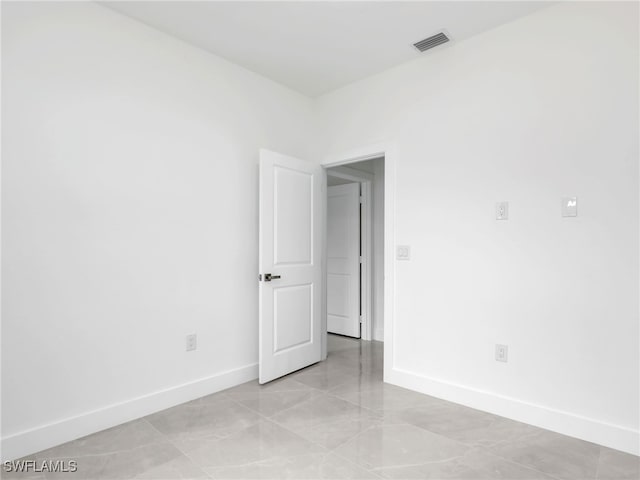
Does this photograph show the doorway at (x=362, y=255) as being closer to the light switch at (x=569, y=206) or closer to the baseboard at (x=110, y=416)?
the baseboard at (x=110, y=416)

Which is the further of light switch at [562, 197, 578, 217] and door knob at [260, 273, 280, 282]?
door knob at [260, 273, 280, 282]

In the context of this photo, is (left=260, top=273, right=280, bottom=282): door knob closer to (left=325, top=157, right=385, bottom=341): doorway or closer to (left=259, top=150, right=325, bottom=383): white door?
(left=259, top=150, right=325, bottom=383): white door

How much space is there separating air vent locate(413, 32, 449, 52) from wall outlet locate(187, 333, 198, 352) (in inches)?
109

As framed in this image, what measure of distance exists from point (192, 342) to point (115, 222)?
41.1 inches

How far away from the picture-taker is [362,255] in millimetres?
4629

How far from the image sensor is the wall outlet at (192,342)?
9.06 feet

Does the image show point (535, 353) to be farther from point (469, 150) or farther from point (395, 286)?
point (469, 150)

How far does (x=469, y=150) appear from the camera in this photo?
269cm

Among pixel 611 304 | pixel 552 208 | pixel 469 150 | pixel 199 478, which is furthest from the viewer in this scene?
pixel 469 150

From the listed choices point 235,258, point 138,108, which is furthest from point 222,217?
point 138,108

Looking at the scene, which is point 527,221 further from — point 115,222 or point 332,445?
point 115,222

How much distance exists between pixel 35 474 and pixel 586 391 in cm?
307

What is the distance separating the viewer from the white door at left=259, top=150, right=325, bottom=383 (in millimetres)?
3062

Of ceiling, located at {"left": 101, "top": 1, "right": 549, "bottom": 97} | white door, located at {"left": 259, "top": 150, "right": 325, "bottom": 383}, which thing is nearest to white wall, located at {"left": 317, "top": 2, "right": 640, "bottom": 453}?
ceiling, located at {"left": 101, "top": 1, "right": 549, "bottom": 97}
